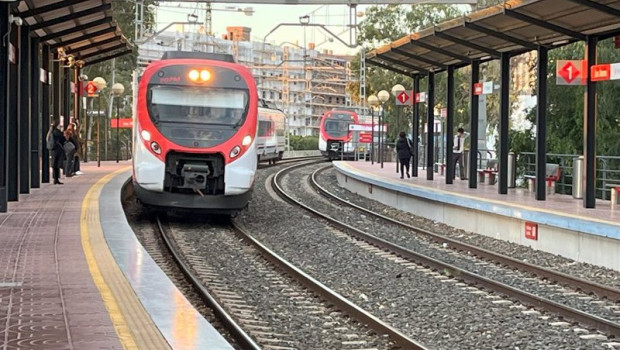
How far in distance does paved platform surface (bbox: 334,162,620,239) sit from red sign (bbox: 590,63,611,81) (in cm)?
225

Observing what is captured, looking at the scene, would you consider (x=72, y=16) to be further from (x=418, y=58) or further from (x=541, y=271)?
(x=541, y=271)

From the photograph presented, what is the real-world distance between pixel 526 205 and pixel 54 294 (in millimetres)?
11059

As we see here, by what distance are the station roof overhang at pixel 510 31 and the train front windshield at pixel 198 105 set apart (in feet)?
14.3

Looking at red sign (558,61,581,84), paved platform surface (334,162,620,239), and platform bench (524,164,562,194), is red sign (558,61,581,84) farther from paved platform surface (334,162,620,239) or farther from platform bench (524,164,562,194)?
platform bench (524,164,562,194)

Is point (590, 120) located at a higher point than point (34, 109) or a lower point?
lower

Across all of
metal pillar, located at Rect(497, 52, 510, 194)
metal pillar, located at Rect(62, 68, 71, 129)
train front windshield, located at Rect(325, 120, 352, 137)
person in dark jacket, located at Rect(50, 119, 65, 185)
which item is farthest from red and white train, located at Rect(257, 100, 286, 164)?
metal pillar, located at Rect(497, 52, 510, 194)

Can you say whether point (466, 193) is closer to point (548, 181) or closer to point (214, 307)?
point (548, 181)

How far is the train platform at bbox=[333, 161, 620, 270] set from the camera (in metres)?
13.9

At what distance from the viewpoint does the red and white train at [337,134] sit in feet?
182

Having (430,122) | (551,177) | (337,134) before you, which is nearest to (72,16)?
(551,177)

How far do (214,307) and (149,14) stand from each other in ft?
138

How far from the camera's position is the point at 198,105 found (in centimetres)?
1777

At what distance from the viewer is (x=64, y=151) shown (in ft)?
79.9

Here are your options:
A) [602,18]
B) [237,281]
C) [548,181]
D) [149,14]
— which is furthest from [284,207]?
[149,14]
